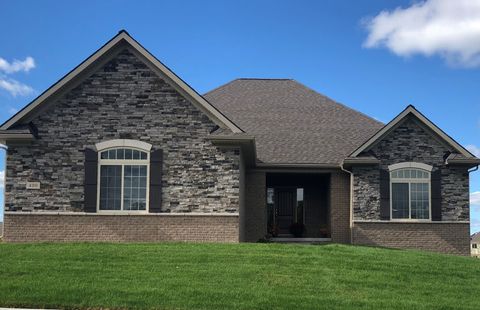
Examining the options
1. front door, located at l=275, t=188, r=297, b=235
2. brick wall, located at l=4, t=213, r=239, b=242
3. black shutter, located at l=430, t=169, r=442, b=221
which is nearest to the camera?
brick wall, located at l=4, t=213, r=239, b=242

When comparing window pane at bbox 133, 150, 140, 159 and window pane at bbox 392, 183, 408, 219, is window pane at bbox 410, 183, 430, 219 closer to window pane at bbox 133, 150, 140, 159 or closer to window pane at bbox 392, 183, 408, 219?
window pane at bbox 392, 183, 408, 219

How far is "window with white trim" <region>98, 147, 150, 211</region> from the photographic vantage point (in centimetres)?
1759

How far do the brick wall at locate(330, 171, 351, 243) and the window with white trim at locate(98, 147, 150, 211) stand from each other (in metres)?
7.34

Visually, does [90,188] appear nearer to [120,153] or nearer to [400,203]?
[120,153]

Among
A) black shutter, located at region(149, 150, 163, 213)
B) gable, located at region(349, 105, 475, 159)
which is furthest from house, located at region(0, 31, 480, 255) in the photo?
gable, located at region(349, 105, 475, 159)

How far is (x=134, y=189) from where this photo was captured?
1762 centimetres

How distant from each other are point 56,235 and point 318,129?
37.9 ft

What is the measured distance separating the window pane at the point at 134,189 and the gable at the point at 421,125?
7275 mm

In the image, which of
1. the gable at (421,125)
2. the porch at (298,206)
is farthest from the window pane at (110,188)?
the gable at (421,125)

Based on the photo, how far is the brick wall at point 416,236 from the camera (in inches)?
802

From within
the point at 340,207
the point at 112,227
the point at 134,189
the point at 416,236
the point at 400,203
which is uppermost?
Result: the point at 134,189

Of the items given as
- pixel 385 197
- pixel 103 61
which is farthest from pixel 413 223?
pixel 103 61

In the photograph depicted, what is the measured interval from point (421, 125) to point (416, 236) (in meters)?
3.82

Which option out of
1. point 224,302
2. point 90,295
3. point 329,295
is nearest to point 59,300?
point 90,295
